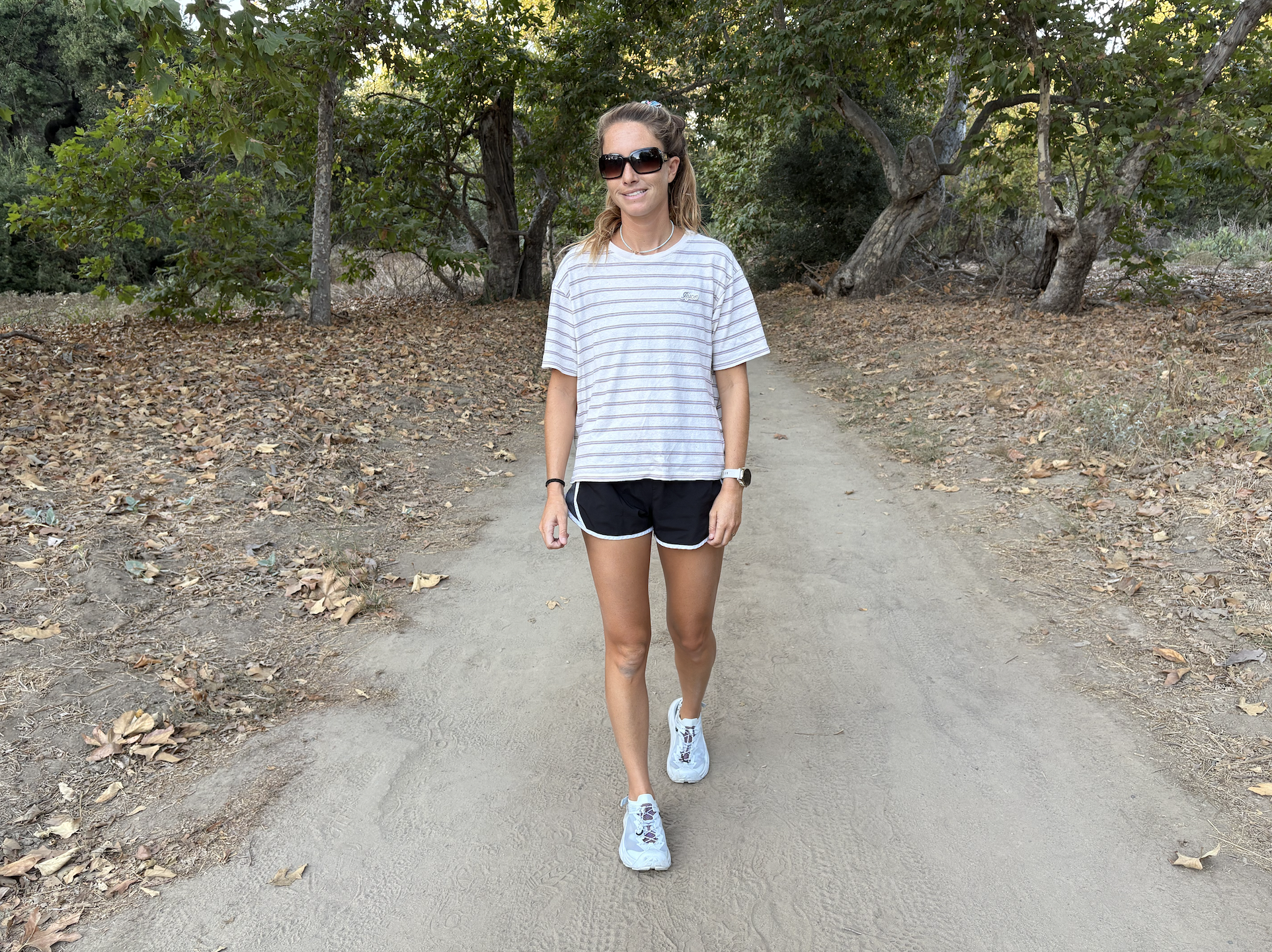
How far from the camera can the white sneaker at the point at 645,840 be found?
2.49 meters

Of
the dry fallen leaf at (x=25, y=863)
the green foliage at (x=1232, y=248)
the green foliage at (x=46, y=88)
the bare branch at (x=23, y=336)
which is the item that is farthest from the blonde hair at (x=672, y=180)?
the green foliage at (x=1232, y=248)

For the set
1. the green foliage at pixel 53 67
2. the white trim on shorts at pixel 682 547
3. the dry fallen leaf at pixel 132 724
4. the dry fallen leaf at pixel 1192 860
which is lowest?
the dry fallen leaf at pixel 1192 860

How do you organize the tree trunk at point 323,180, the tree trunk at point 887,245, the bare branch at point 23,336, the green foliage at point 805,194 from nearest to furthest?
1. the bare branch at point 23,336
2. the tree trunk at point 323,180
3. the tree trunk at point 887,245
4. the green foliage at point 805,194

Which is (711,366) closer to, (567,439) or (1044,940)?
(567,439)

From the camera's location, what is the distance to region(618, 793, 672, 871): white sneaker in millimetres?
2492

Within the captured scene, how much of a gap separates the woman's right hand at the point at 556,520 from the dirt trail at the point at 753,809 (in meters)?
0.99

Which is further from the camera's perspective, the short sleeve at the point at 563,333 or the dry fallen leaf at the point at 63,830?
the dry fallen leaf at the point at 63,830

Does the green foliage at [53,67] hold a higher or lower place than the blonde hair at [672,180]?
higher

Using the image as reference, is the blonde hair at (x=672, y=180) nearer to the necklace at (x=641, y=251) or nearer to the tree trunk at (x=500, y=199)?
the necklace at (x=641, y=251)

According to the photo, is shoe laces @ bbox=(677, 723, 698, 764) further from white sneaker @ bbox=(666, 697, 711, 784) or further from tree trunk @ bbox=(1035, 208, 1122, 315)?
tree trunk @ bbox=(1035, 208, 1122, 315)

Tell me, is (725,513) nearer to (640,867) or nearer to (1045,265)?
(640,867)

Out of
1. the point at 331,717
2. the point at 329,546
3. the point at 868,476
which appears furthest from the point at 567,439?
the point at 868,476

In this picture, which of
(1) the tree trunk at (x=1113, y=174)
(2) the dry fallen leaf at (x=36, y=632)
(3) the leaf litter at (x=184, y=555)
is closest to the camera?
(3) the leaf litter at (x=184, y=555)

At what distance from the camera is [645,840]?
2.51 meters
